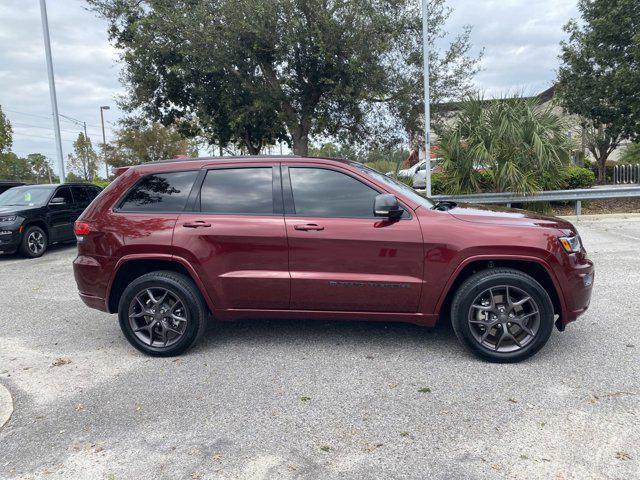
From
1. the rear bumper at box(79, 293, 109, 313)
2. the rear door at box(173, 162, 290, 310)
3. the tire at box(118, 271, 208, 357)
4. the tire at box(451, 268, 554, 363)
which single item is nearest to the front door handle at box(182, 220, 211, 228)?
the rear door at box(173, 162, 290, 310)

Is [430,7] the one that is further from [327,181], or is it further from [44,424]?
[44,424]

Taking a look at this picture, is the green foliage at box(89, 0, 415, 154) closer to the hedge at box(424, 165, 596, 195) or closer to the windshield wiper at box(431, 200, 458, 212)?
the hedge at box(424, 165, 596, 195)

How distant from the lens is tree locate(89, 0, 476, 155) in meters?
12.1

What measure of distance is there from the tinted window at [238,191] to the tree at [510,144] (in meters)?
8.84

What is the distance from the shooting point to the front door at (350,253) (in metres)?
3.77

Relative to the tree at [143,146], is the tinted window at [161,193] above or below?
below

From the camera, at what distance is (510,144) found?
11.4 metres

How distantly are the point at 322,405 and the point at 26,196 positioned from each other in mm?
10206

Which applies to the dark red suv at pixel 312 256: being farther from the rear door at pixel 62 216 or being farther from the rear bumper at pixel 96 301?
the rear door at pixel 62 216

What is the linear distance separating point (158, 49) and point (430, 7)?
8.58 m

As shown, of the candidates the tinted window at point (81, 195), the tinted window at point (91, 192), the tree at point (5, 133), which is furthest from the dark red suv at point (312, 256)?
the tree at point (5, 133)

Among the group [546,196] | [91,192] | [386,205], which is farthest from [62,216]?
[546,196]

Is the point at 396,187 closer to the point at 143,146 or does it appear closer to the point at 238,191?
the point at 238,191

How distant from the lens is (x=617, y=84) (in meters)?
16.0
